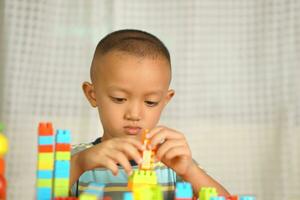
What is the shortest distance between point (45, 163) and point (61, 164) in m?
0.02

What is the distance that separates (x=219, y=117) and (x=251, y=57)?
173mm

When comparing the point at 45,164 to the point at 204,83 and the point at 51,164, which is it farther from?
the point at 204,83

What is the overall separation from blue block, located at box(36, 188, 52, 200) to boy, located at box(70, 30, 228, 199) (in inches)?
5.8

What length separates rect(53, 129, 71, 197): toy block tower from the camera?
2.04 feet

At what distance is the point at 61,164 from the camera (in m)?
Answer: 0.62

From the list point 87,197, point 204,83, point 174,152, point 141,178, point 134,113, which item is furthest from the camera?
point 204,83

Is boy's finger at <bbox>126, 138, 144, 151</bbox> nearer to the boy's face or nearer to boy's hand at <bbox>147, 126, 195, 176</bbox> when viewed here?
boy's hand at <bbox>147, 126, 195, 176</bbox>

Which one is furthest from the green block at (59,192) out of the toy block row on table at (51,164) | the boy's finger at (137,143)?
the boy's finger at (137,143)

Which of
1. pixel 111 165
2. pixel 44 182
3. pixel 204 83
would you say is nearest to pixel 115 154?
pixel 111 165

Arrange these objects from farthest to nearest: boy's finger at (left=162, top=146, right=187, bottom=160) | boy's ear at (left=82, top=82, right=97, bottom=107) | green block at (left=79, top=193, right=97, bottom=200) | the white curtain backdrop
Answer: the white curtain backdrop < boy's ear at (left=82, top=82, right=97, bottom=107) < boy's finger at (left=162, top=146, right=187, bottom=160) < green block at (left=79, top=193, right=97, bottom=200)

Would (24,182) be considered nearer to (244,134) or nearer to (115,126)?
(244,134)

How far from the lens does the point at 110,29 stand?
1.54m

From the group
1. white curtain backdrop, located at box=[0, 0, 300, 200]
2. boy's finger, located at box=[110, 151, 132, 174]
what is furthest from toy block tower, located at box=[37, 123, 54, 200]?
white curtain backdrop, located at box=[0, 0, 300, 200]

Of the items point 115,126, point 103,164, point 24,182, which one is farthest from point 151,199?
point 24,182
